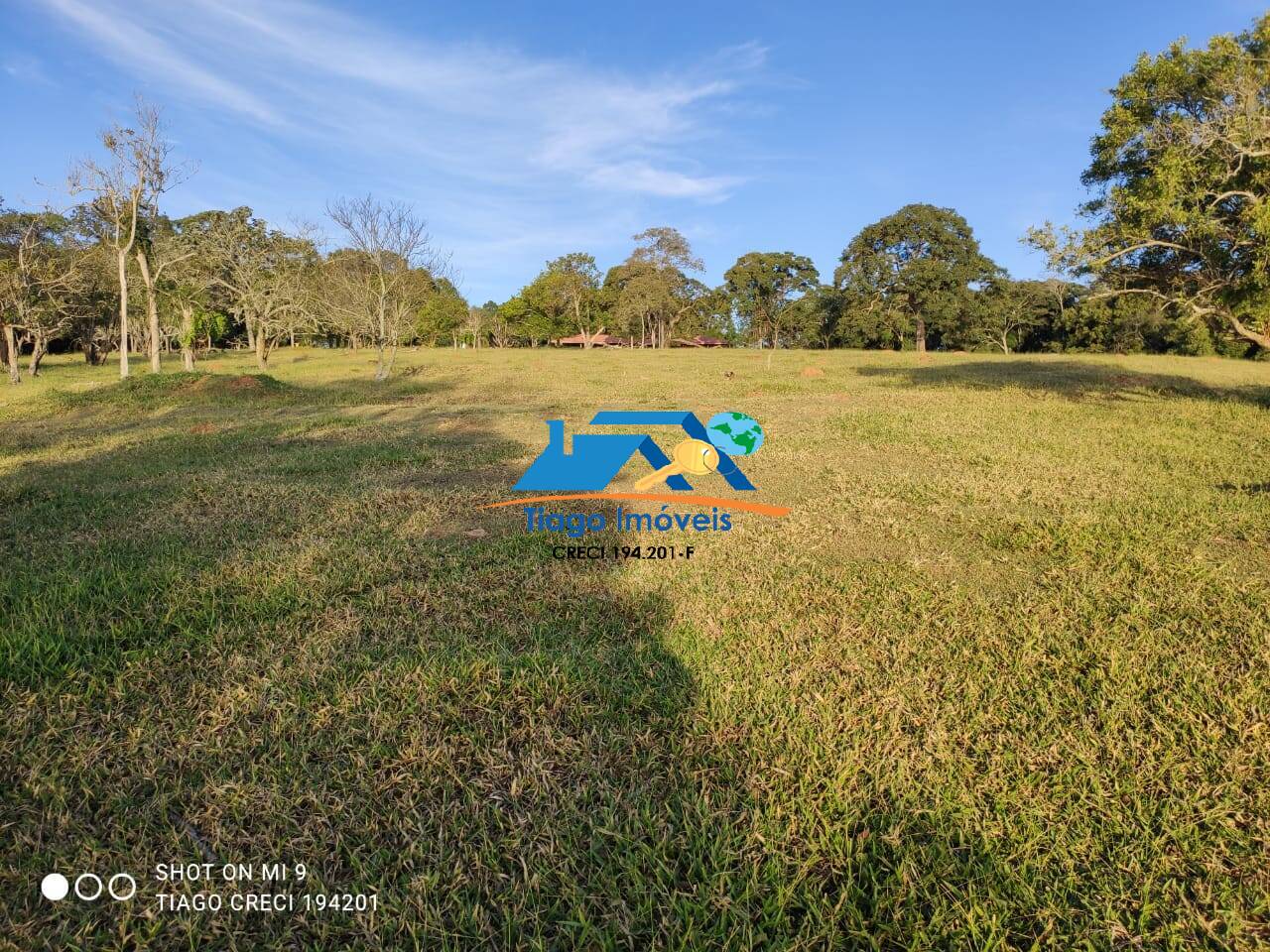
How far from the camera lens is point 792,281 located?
182 feet

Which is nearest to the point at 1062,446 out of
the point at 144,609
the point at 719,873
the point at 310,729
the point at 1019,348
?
the point at 719,873

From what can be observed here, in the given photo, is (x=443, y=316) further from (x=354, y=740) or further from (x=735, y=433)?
(x=354, y=740)

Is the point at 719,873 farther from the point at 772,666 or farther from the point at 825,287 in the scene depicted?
the point at 825,287

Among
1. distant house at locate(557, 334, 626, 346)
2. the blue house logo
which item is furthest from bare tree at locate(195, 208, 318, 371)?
distant house at locate(557, 334, 626, 346)

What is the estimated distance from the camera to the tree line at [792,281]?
9.13 m

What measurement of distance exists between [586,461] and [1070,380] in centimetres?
1508

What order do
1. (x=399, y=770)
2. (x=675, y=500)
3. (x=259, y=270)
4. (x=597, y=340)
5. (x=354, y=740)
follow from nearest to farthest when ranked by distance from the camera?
(x=399, y=770) → (x=354, y=740) → (x=675, y=500) → (x=259, y=270) → (x=597, y=340)

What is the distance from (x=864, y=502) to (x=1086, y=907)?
3868mm

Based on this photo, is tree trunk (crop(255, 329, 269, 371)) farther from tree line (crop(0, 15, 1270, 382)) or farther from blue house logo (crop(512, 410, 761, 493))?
blue house logo (crop(512, 410, 761, 493))

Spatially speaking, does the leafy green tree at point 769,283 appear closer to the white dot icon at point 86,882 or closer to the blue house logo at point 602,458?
the blue house logo at point 602,458

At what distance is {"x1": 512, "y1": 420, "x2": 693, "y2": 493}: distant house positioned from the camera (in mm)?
6047

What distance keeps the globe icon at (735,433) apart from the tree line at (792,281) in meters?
5.81

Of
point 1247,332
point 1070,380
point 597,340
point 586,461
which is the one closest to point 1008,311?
point 1070,380

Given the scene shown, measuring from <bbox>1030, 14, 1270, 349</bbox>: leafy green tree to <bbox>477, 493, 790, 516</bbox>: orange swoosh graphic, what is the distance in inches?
328
